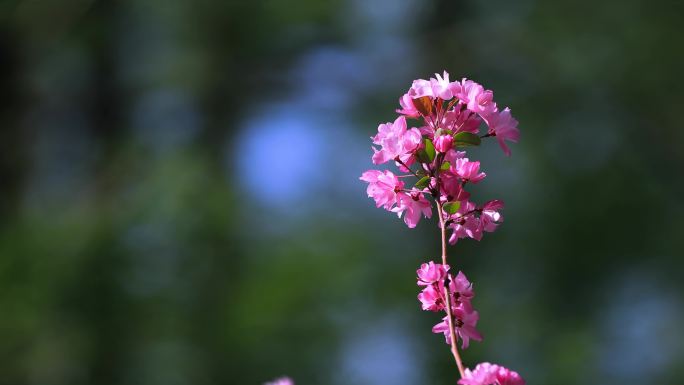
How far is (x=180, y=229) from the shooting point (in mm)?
6750

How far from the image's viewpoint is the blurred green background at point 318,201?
633 centimetres

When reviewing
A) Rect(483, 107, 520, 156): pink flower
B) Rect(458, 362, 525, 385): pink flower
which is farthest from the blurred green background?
Rect(458, 362, 525, 385): pink flower

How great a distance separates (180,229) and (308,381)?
60.4 inches

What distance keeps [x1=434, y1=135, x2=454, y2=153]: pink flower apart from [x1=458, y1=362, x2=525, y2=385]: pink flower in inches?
8.5

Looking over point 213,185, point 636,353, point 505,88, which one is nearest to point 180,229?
point 213,185

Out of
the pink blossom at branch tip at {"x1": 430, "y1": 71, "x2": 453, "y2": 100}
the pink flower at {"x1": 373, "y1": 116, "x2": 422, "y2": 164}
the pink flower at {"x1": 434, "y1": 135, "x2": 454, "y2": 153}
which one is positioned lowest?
the pink flower at {"x1": 434, "y1": 135, "x2": 454, "y2": 153}

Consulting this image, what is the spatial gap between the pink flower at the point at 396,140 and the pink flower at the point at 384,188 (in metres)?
0.02

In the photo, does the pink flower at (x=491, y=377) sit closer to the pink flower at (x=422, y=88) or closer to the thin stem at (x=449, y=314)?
the thin stem at (x=449, y=314)

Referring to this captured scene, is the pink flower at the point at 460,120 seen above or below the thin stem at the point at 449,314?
above

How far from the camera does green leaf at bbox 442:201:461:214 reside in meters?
0.82

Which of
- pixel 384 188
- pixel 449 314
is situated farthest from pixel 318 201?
pixel 449 314

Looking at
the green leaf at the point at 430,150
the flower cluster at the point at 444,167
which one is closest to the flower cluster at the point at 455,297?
the flower cluster at the point at 444,167

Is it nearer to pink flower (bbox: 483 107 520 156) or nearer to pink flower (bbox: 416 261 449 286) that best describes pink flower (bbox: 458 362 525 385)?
pink flower (bbox: 416 261 449 286)

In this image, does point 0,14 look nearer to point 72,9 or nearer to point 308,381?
point 72,9
